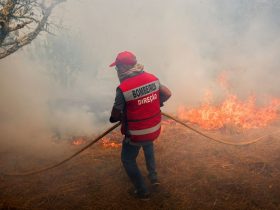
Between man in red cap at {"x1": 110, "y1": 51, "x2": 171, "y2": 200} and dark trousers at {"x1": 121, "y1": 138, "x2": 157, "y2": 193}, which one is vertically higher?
man in red cap at {"x1": 110, "y1": 51, "x2": 171, "y2": 200}

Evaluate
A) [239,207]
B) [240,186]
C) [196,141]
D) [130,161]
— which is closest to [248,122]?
[196,141]

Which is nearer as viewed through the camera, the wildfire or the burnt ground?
the burnt ground

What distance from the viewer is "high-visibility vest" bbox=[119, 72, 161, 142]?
13.8 ft

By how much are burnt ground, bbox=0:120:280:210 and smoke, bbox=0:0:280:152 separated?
2.29 meters

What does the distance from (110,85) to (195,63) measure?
165 inches

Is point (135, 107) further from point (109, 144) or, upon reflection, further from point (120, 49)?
point (120, 49)

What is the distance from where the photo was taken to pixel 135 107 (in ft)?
14.1

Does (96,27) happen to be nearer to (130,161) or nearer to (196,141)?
(196,141)

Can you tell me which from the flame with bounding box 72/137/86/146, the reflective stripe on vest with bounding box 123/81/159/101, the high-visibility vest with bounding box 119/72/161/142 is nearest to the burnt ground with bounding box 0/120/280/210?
the flame with bounding box 72/137/86/146

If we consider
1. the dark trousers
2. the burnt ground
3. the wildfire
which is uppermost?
the dark trousers

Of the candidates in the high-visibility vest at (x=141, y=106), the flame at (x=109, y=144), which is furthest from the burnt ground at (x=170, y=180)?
the high-visibility vest at (x=141, y=106)

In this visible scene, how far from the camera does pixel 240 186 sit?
16.1 ft

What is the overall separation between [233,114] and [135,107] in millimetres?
4811

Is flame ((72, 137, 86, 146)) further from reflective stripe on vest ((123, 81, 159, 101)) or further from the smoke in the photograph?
reflective stripe on vest ((123, 81, 159, 101))
